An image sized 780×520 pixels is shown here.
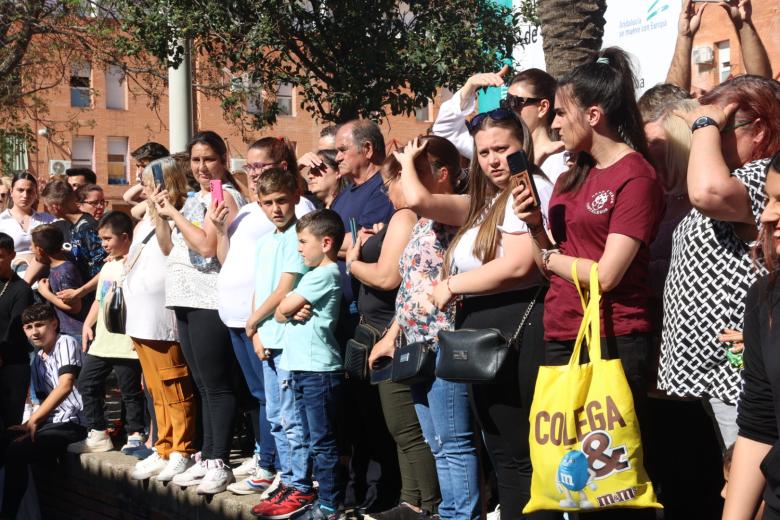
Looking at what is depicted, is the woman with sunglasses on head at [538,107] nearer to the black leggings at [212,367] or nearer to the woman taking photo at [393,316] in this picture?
the woman taking photo at [393,316]

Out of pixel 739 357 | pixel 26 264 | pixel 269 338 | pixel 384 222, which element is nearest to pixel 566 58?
pixel 384 222

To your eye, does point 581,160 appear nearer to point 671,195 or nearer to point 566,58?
point 671,195

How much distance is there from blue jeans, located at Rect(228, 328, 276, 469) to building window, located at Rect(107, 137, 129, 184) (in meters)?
40.0

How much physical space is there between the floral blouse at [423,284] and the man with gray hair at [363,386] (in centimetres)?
94

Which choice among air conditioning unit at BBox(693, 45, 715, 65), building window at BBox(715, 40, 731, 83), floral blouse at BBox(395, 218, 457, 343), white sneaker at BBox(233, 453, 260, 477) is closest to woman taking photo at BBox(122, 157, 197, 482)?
white sneaker at BBox(233, 453, 260, 477)

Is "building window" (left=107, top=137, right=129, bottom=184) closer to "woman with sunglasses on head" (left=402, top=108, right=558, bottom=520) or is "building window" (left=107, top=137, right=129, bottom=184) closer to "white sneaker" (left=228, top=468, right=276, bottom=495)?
"white sneaker" (left=228, top=468, right=276, bottom=495)

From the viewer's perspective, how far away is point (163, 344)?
7.12 m

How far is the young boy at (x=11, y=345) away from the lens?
28.9 ft

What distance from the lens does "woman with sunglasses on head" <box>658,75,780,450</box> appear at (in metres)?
3.58

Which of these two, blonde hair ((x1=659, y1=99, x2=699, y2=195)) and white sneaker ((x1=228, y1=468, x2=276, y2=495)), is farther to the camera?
white sneaker ((x1=228, y1=468, x2=276, y2=495))

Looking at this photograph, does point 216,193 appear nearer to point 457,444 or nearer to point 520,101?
point 520,101

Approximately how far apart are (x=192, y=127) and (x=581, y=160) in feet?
21.3

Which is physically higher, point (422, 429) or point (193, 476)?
point (422, 429)

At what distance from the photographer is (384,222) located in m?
5.91
